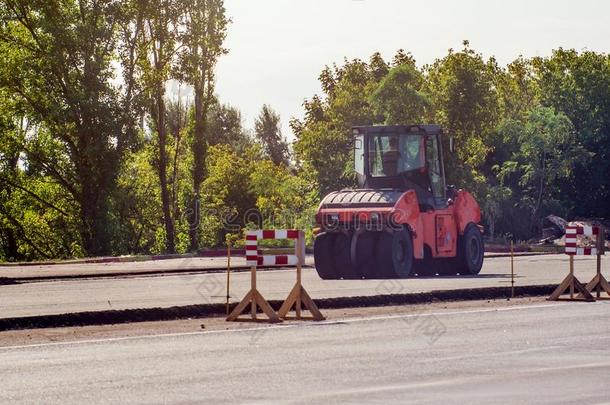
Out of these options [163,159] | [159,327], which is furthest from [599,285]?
[163,159]

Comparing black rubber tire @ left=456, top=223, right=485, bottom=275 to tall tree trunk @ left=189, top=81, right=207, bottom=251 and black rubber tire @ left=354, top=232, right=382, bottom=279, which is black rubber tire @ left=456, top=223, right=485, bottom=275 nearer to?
black rubber tire @ left=354, top=232, right=382, bottom=279

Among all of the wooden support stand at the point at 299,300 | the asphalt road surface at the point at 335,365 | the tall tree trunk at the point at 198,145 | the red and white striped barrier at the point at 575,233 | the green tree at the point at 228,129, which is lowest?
the asphalt road surface at the point at 335,365

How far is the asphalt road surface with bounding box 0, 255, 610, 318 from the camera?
23500mm

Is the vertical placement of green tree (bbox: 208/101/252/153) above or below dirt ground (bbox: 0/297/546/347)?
above

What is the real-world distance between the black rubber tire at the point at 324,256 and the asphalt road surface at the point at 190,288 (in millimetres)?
562

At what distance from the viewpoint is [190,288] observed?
28.5m

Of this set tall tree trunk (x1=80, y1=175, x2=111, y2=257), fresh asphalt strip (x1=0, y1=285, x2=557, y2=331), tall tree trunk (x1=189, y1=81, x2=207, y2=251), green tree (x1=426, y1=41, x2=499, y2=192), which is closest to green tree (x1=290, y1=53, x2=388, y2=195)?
green tree (x1=426, y1=41, x2=499, y2=192)

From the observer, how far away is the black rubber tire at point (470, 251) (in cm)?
3641

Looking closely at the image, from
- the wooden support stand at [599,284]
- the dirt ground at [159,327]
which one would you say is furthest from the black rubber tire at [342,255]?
the dirt ground at [159,327]

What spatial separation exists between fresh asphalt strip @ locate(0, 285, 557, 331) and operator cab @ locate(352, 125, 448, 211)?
8249mm

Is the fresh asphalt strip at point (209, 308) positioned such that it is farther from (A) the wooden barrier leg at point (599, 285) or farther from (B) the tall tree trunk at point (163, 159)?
(B) the tall tree trunk at point (163, 159)

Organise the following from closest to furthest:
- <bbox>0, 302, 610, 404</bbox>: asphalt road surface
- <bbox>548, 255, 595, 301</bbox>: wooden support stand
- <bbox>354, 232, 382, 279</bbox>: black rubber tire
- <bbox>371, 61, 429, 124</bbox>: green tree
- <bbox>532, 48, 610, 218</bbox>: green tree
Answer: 1. <bbox>0, 302, 610, 404</bbox>: asphalt road surface
2. <bbox>548, 255, 595, 301</bbox>: wooden support stand
3. <bbox>354, 232, 382, 279</bbox>: black rubber tire
4. <bbox>371, 61, 429, 124</bbox>: green tree
5. <bbox>532, 48, 610, 218</bbox>: green tree

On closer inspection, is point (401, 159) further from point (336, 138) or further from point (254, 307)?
point (336, 138)

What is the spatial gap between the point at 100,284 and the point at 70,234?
113ft
